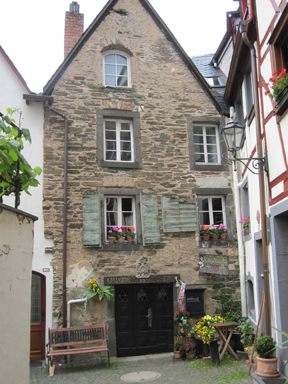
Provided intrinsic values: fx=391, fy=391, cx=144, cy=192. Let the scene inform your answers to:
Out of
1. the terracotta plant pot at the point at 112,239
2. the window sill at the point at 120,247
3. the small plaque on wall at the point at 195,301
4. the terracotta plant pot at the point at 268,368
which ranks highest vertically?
the terracotta plant pot at the point at 112,239

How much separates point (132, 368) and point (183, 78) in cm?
772

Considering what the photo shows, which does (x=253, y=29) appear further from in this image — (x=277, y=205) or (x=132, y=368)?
(x=132, y=368)

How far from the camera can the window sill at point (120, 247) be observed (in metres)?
9.81

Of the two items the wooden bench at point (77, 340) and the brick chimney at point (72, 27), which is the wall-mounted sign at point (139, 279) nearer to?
the wooden bench at point (77, 340)

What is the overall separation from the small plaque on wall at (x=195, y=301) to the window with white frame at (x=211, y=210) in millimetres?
1826

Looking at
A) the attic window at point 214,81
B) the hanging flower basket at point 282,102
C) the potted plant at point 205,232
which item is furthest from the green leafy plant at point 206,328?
the attic window at point 214,81

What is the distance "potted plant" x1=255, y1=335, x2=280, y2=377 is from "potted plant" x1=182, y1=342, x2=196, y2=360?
10.2 feet

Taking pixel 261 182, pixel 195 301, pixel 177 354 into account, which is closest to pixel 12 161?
pixel 261 182

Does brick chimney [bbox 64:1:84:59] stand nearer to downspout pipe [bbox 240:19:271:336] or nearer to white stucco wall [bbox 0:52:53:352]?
white stucco wall [bbox 0:52:53:352]

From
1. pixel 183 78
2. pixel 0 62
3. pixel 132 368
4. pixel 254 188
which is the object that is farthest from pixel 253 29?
pixel 132 368

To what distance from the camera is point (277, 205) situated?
19.8ft

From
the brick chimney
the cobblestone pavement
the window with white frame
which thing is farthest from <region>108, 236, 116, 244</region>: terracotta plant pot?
the brick chimney

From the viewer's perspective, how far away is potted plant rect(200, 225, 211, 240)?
33.7 ft

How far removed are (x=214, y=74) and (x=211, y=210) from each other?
201 inches
